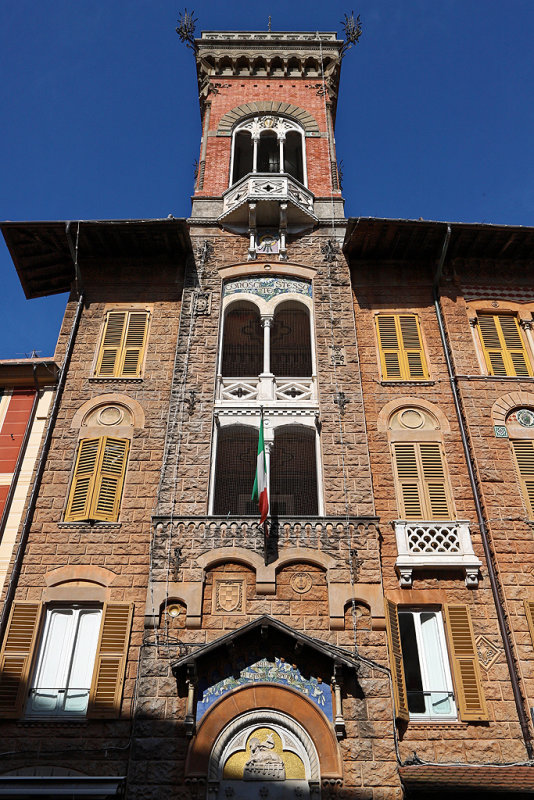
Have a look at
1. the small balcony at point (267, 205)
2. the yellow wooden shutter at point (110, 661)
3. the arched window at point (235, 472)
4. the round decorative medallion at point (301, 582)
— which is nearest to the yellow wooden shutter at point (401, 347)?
the arched window at point (235, 472)

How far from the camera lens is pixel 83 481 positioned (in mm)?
16812

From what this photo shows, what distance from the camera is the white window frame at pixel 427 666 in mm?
14094

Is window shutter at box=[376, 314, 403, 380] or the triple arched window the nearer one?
window shutter at box=[376, 314, 403, 380]

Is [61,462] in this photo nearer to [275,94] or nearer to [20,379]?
[20,379]

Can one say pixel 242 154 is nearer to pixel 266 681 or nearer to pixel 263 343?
pixel 263 343

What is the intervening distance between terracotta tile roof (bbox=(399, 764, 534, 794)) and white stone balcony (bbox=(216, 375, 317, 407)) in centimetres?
848

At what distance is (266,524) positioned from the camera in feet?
49.6

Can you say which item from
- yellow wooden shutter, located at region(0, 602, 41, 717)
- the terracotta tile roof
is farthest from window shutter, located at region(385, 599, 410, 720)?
yellow wooden shutter, located at region(0, 602, 41, 717)

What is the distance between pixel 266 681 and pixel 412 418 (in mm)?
7313

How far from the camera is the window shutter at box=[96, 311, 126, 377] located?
747 inches

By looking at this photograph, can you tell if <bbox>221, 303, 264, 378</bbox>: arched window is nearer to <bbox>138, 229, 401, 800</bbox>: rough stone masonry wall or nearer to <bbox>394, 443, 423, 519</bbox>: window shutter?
<bbox>138, 229, 401, 800</bbox>: rough stone masonry wall

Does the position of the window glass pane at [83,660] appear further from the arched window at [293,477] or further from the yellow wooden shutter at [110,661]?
the arched window at [293,477]

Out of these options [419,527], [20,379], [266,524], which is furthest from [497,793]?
[20,379]

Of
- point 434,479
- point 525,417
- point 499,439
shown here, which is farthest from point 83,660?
point 525,417
